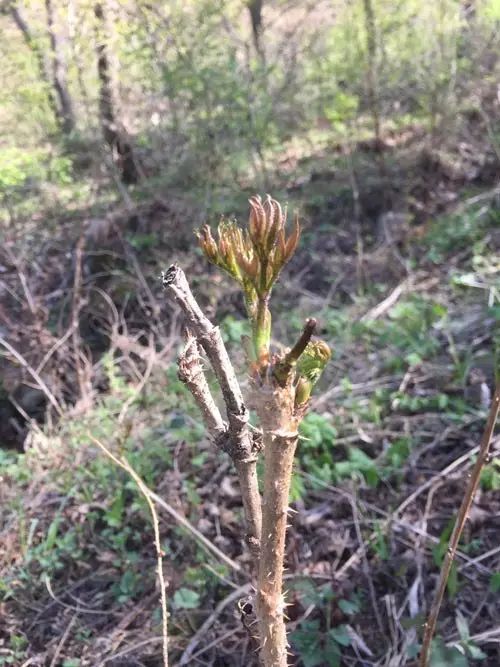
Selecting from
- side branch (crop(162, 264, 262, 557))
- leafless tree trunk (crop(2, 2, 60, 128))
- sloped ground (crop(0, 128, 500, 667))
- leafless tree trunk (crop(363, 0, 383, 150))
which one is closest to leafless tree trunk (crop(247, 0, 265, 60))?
leafless tree trunk (crop(363, 0, 383, 150))

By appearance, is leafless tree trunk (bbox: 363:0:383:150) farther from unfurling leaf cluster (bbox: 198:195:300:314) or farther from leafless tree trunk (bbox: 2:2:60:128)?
unfurling leaf cluster (bbox: 198:195:300:314)

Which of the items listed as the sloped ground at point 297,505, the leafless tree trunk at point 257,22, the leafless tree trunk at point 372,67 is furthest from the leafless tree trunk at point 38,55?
the leafless tree trunk at point 372,67

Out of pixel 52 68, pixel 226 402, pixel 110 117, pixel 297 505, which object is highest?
pixel 52 68

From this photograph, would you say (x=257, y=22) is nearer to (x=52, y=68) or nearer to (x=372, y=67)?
(x=372, y=67)

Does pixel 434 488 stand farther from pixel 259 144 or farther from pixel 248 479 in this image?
pixel 259 144

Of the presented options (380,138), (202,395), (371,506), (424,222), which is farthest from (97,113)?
(202,395)

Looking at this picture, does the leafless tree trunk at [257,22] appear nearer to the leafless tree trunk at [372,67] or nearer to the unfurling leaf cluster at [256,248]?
the leafless tree trunk at [372,67]

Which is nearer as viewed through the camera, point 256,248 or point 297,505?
point 256,248

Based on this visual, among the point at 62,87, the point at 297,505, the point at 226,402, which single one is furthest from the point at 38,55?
the point at 226,402
